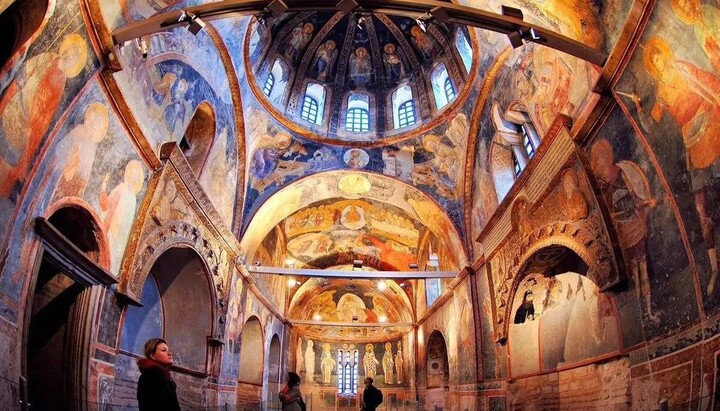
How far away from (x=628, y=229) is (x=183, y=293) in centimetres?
1029

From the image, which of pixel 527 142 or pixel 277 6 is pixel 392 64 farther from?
pixel 277 6

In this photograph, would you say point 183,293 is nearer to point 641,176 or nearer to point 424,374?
point 641,176

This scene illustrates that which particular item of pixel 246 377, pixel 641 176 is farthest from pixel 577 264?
pixel 246 377

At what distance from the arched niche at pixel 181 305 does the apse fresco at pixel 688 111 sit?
31.7 feet

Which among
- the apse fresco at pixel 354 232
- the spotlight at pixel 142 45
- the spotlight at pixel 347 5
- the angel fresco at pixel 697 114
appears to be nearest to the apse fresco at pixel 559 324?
the angel fresco at pixel 697 114

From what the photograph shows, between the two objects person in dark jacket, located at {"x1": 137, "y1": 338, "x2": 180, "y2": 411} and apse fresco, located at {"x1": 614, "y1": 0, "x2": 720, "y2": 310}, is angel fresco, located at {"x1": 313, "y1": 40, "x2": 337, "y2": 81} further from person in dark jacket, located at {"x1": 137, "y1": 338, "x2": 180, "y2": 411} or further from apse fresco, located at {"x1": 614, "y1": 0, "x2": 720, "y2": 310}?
person in dark jacket, located at {"x1": 137, "y1": 338, "x2": 180, "y2": 411}

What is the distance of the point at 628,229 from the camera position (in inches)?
282

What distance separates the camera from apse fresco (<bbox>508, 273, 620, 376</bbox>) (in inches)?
331

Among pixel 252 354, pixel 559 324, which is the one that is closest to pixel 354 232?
pixel 252 354

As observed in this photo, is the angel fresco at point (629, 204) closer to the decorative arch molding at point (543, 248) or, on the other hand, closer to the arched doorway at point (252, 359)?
the decorative arch molding at point (543, 248)

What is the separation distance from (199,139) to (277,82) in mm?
4113

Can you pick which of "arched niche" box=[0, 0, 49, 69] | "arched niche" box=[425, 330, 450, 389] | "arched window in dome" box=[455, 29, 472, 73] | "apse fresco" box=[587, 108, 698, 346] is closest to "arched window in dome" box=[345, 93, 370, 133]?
"arched window in dome" box=[455, 29, 472, 73]

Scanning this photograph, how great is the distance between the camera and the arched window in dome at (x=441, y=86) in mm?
14852

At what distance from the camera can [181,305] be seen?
489 inches
